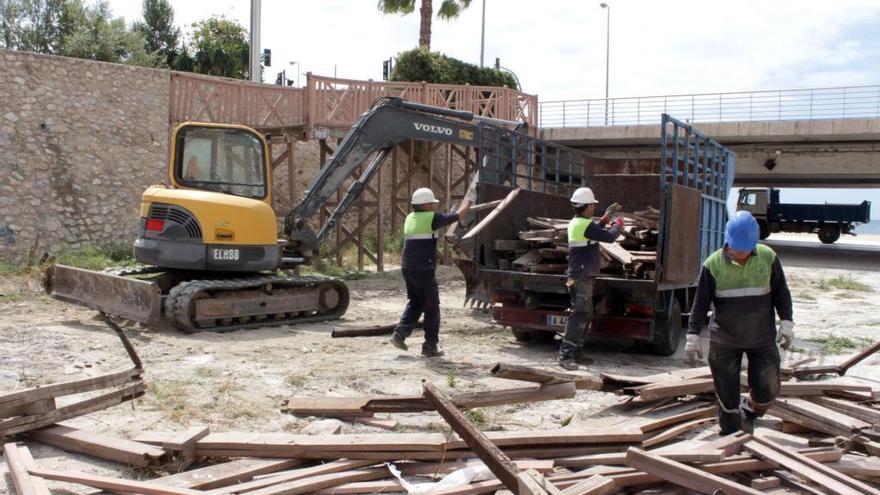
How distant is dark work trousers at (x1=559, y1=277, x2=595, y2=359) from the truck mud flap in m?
4.82

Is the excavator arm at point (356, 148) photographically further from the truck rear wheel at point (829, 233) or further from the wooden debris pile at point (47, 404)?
the truck rear wheel at point (829, 233)

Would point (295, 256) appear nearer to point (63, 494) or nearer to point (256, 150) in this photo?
point (256, 150)

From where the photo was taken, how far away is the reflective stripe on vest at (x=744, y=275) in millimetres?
5727

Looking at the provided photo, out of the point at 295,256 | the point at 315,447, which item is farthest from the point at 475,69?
the point at 315,447

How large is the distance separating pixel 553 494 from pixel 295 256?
8.48 metres

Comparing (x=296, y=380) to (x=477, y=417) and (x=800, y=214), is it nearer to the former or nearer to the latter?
(x=477, y=417)

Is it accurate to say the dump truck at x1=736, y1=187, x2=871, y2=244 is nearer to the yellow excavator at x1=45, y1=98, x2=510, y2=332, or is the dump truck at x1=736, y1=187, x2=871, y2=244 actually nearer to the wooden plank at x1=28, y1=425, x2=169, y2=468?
the yellow excavator at x1=45, y1=98, x2=510, y2=332

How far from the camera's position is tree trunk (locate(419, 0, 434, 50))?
28.3 metres

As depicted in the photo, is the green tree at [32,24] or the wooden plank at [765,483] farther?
the green tree at [32,24]

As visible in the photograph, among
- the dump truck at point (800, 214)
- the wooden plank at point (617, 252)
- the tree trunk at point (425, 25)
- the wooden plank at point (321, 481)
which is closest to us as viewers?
the wooden plank at point (321, 481)

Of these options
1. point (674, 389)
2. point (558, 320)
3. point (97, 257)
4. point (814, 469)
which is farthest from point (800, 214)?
point (814, 469)

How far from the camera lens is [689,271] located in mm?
9734

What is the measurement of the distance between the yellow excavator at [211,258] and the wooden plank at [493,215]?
2.61m

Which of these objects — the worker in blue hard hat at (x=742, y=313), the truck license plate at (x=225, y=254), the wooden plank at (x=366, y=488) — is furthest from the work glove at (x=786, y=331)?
the truck license plate at (x=225, y=254)
